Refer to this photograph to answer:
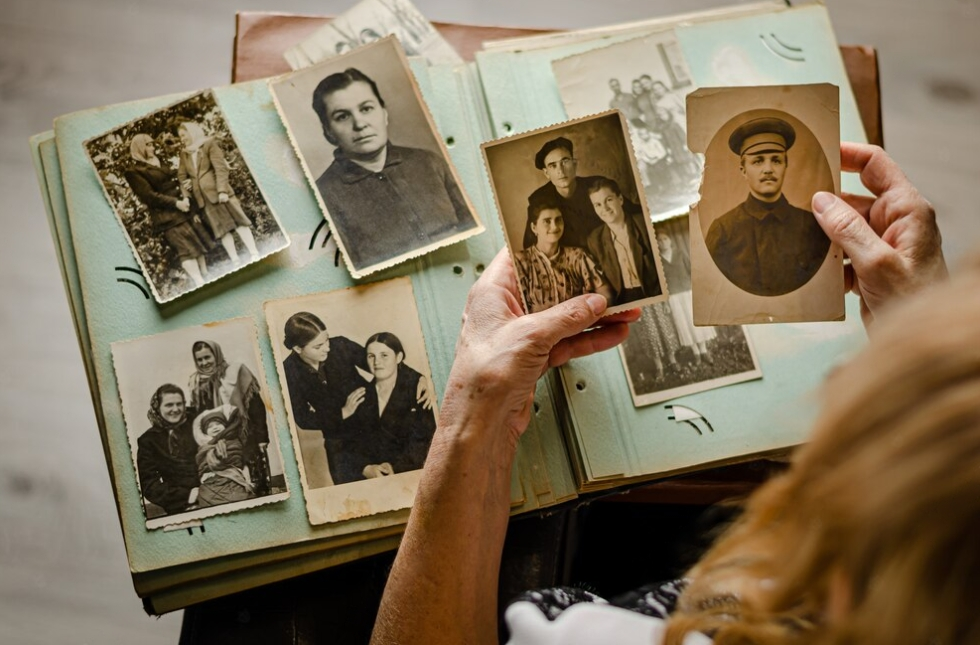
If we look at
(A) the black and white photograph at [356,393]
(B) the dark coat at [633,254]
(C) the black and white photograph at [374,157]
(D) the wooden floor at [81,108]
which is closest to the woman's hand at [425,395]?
(A) the black and white photograph at [356,393]

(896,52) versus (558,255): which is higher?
(896,52)

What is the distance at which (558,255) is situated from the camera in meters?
0.95

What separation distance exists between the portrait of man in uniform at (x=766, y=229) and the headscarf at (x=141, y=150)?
739 millimetres

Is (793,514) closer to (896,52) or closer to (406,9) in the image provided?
(406,9)

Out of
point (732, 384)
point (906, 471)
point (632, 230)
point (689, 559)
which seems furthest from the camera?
point (689, 559)

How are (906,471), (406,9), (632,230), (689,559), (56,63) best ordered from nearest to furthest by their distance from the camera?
(906,471)
(632,230)
(406,9)
(689,559)
(56,63)

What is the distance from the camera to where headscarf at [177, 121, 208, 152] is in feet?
3.55

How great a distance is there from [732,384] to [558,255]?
1.01ft

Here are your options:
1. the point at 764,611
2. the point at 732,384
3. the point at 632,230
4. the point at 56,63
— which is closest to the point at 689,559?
the point at 732,384

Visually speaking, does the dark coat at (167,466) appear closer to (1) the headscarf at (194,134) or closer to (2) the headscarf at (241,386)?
(2) the headscarf at (241,386)

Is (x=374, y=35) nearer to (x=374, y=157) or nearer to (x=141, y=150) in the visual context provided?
(x=374, y=157)

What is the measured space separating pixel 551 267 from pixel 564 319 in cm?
7

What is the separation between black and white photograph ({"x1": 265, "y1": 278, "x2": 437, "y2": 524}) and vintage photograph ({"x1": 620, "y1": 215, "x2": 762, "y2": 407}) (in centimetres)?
28

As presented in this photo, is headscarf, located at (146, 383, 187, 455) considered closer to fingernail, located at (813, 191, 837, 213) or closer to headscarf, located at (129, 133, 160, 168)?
headscarf, located at (129, 133, 160, 168)
